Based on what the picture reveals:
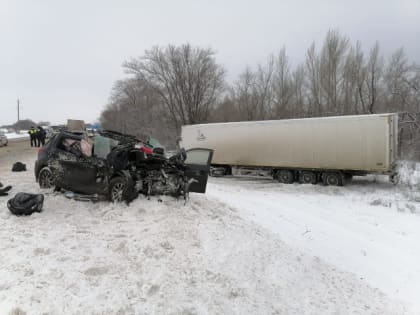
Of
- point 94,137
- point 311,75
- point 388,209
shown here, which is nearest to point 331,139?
point 388,209

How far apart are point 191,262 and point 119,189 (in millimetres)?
2601

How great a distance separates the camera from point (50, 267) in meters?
3.93

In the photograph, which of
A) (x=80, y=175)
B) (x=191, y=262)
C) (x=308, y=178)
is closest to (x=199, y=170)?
(x=80, y=175)

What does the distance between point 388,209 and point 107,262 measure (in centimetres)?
1030

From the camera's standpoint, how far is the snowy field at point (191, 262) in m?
3.65

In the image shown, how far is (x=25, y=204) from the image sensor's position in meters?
5.55

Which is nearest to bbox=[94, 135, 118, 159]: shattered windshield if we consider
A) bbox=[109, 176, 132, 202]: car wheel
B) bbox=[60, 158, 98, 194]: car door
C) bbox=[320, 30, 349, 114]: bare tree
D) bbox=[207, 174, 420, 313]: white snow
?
bbox=[60, 158, 98, 194]: car door

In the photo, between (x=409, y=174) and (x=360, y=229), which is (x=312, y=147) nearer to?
(x=409, y=174)

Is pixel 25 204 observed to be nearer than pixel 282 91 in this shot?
Yes

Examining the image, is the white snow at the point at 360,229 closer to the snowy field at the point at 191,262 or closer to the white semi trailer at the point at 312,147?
the snowy field at the point at 191,262

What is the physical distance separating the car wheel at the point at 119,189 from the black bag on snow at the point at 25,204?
1.35m

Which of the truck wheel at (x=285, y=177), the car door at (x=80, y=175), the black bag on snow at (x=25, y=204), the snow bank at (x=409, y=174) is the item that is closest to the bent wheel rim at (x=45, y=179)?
the car door at (x=80, y=175)

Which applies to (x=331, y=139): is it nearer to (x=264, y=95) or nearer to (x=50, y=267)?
(x=50, y=267)

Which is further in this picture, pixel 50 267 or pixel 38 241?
pixel 38 241
